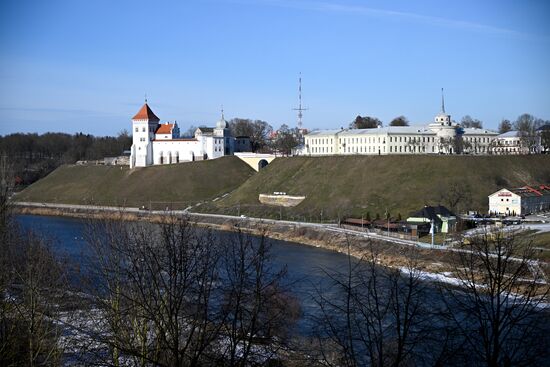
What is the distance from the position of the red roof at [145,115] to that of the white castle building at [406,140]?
54.5 feet

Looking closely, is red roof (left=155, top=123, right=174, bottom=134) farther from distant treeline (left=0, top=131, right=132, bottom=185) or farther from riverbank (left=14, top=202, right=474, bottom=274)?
distant treeline (left=0, top=131, right=132, bottom=185)

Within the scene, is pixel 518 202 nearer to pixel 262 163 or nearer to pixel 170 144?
pixel 262 163

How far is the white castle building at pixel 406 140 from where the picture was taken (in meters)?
64.3

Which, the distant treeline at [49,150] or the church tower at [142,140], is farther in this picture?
the distant treeline at [49,150]

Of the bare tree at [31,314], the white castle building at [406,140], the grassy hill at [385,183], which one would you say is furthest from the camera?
the white castle building at [406,140]

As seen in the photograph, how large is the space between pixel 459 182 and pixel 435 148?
18802 millimetres

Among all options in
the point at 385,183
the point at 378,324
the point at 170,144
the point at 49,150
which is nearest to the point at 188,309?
the point at 378,324

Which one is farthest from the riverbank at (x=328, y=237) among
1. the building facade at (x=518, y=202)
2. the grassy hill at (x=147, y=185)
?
the building facade at (x=518, y=202)

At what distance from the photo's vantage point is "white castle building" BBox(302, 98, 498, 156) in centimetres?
6431

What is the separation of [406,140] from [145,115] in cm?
2717

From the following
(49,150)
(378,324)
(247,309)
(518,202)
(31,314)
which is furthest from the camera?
(49,150)

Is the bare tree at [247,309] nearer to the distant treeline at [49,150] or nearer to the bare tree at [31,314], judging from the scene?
the bare tree at [31,314]

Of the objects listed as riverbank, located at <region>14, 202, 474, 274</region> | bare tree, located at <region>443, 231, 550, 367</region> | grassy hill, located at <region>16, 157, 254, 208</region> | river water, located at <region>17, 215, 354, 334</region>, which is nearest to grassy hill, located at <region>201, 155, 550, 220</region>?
riverbank, located at <region>14, 202, 474, 274</region>

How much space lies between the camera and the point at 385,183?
50.6 m
